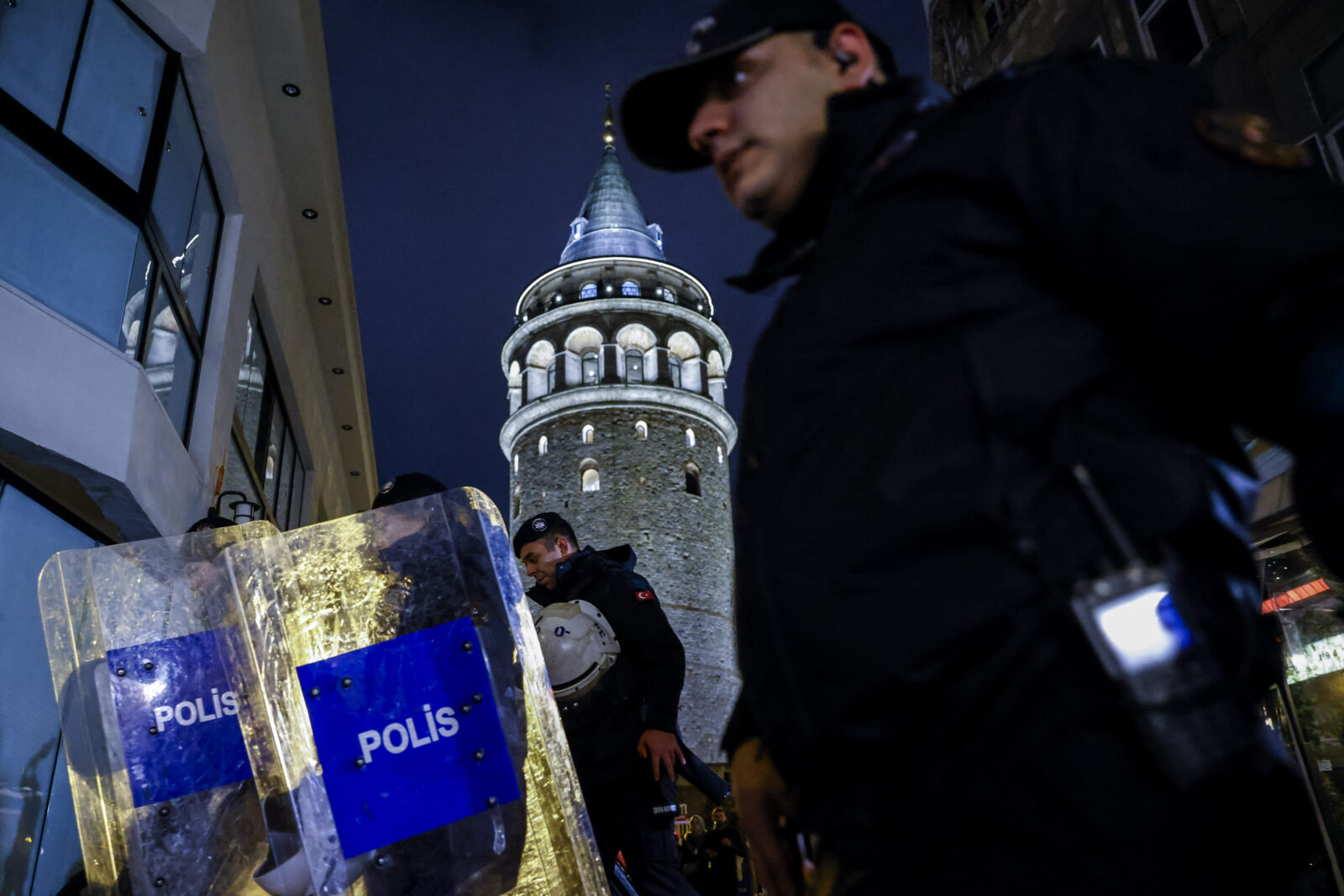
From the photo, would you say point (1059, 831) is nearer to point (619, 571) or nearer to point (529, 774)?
point (529, 774)

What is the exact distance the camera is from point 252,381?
10414mm

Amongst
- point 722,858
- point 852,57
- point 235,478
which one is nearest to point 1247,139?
point 852,57

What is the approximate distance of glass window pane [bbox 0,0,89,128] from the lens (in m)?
4.83

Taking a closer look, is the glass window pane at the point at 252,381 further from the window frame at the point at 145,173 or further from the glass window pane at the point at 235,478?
the window frame at the point at 145,173

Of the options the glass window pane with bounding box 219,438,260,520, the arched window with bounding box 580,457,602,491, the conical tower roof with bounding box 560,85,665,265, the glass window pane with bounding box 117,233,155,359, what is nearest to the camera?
the glass window pane with bounding box 117,233,155,359

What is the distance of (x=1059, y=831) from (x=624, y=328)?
27255 millimetres

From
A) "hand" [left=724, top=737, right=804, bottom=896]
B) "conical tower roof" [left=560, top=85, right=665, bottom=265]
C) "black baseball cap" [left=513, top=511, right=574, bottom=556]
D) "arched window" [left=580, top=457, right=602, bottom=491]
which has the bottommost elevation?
"hand" [left=724, top=737, right=804, bottom=896]

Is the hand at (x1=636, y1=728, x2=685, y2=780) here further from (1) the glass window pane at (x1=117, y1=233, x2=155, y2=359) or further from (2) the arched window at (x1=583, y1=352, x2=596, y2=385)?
(2) the arched window at (x1=583, y1=352, x2=596, y2=385)

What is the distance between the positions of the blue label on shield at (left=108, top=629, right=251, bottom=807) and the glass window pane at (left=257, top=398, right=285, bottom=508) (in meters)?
8.80

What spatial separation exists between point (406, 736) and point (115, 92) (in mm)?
5665

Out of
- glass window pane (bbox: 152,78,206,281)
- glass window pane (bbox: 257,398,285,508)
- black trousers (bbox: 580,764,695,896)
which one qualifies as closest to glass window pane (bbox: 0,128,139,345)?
glass window pane (bbox: 152,78,206,281)

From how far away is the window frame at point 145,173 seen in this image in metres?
5.13

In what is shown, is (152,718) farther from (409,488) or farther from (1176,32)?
(1176,32)

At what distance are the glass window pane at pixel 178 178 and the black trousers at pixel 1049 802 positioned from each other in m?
7.02
